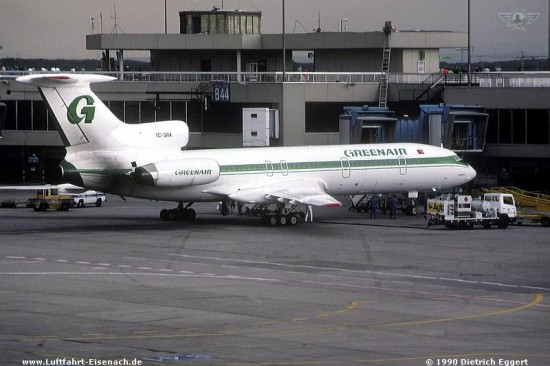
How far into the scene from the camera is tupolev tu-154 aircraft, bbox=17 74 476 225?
5747 centimetres

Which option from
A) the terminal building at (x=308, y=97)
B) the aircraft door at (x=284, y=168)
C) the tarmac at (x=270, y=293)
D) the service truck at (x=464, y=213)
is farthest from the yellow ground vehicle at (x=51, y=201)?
the service truck at (x=464, y=213)

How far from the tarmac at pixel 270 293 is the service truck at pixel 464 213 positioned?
0.76 metres

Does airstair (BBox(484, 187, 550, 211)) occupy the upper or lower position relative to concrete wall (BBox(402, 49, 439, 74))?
lower

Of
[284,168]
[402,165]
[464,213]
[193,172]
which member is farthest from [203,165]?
[464,213]

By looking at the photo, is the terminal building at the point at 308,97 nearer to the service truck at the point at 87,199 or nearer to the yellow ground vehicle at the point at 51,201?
the service truck at the point at 87,199

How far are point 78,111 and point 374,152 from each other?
660 inches

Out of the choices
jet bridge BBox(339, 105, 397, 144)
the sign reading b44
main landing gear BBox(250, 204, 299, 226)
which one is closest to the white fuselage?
main landing gear BBox(250, 204, 299, 226)

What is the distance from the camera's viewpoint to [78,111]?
57594 mm

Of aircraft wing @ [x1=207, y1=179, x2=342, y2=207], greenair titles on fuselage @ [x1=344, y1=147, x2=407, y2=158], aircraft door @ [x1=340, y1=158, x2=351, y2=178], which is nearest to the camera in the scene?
aircraft wing @ [x1=207, y1=179, x2=342, y2=207]

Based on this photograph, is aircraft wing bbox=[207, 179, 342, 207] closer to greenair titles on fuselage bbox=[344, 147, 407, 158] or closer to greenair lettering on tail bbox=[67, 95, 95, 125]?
greenair titles on fuselage bbox=[344, 147, 407, 158]

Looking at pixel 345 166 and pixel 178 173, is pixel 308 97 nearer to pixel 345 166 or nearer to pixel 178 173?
pixel 345 166

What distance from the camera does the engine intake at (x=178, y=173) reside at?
57.1 meters

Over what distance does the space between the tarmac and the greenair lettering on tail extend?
557 centimetres

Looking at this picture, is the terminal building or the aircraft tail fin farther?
the terminal building
